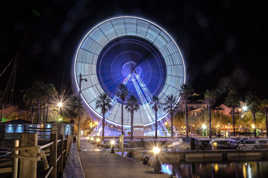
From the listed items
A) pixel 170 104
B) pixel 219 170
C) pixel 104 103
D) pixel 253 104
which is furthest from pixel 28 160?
pixel 170 104

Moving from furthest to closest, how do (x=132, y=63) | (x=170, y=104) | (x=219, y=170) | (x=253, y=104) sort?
(x=132, y=63) < (x=170, y=104) < (x=253, y=104) < (x=219, y=170)

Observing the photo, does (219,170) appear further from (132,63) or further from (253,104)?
(132,63)

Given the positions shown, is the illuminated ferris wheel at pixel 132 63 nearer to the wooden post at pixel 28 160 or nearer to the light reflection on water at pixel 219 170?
the light reflection on water at pixel 219 170

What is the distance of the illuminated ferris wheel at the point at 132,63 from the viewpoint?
80.6 meters

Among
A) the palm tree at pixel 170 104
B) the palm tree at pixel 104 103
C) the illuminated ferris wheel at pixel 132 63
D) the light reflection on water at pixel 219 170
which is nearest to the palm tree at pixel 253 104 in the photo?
the illuminated ferris wheel at pixel 132 63

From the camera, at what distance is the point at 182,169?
30.8 m

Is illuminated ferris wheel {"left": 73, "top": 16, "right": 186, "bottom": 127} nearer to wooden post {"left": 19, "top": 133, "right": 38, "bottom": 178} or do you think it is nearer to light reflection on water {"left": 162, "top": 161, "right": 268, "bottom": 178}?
light reflection on water {"left": 162, "top": 161, "right": 268, "bottom": 178}

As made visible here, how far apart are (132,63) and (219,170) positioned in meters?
58.8

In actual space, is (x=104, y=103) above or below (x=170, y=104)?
below

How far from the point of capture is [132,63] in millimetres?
86125

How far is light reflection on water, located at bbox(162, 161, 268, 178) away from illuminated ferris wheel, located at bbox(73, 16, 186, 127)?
48.1 meters

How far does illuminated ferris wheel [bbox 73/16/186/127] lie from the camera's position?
80.6m

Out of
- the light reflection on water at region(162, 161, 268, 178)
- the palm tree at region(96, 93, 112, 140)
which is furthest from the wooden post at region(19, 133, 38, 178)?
the palm tree at region(96, 93, 112, 140)

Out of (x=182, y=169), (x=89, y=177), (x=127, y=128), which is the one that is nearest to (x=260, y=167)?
(x=182, y=169)
